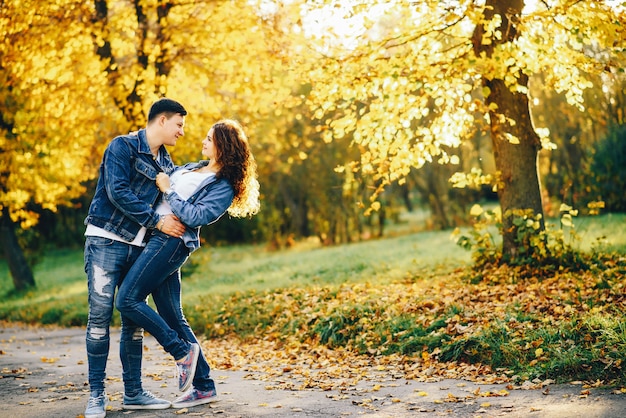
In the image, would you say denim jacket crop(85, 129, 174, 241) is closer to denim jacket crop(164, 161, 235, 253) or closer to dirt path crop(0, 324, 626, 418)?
denim jacket crop(164, 161, 235, 253)

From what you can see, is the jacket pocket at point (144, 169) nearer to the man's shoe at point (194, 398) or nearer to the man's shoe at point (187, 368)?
the man's shoe at point (187, 368)

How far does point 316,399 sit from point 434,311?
9.19 ft

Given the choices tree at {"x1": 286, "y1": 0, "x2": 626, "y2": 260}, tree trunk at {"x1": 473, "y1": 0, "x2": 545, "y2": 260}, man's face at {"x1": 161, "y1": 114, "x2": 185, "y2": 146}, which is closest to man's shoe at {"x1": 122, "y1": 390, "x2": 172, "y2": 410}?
man's face at {"x1": 161, "y1": 114, "x2": 185, "y2": 146}

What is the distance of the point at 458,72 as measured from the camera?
27.1 ft

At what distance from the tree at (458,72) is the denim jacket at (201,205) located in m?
3.23

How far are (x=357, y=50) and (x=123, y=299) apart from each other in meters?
5.59

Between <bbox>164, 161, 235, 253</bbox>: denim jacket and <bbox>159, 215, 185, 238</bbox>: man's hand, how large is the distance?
49 millimetres

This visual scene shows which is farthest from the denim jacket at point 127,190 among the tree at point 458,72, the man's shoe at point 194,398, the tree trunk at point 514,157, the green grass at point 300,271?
the green grass at point 300,271

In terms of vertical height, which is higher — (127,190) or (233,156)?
(233,156)

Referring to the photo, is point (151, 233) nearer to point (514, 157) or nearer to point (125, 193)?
point (125, 193)

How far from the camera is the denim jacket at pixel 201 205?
4.75 m

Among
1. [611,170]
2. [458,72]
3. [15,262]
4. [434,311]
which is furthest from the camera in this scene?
[611,170]

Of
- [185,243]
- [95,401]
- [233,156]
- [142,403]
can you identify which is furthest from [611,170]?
[95,401]

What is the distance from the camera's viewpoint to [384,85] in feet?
28.5
